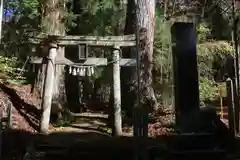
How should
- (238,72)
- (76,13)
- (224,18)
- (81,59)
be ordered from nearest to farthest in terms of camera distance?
(81,59), (238,72), (76,13), (224,18)

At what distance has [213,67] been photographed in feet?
63.5

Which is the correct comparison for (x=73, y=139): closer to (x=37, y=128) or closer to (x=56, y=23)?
(x=37, y=128)

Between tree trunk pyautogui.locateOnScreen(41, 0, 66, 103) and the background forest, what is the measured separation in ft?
0.72

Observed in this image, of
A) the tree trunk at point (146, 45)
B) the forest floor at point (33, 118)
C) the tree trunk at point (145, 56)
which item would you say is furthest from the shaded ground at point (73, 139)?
the tree trunk at point (145, 56)

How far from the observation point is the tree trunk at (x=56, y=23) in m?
14.5

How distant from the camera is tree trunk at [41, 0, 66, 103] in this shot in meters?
14.5

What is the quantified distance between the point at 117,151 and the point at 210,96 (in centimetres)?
904

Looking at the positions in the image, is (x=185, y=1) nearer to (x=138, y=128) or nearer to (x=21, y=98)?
(x=21, y=98)

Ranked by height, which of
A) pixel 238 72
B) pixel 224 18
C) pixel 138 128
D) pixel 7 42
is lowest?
pixel 138 128

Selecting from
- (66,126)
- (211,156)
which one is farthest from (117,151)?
(66,126)

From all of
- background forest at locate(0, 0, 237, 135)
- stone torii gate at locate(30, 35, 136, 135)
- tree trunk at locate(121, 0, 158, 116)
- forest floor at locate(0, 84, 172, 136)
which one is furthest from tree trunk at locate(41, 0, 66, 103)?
stone torii gate at locate(30, 35, 136, 135)

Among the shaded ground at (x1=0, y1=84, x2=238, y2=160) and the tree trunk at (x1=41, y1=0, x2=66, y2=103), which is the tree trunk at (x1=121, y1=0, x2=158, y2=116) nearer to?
the shaded ground at (x1=0, y1=84, x2=238, y2=160)

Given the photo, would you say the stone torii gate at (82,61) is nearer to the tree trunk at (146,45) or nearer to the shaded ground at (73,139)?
the shaded ground at (73,139)

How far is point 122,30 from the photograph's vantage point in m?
16.5
